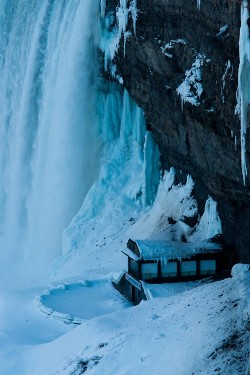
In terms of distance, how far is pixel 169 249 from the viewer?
75.1ft

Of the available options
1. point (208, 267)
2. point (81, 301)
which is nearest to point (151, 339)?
point (208, 267)

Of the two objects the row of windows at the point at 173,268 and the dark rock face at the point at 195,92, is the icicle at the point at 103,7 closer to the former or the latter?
the dark rock face at the point at 195,92

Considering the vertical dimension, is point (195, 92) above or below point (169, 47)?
below

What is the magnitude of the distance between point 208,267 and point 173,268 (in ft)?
3.52

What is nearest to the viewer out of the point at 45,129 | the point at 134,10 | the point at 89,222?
the point at 134,10

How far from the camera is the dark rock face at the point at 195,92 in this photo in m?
19.8

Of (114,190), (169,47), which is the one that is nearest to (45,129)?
(114,190)

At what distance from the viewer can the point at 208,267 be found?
23.2 meters

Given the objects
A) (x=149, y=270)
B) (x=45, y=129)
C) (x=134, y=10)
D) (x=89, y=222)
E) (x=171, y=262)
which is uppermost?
(x=134, y=10)

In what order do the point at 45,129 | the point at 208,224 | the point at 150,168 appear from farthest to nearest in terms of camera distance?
the point at 45,129
the point at 150,168
the point at 208,224

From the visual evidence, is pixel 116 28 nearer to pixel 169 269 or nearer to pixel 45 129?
pixel 45 129

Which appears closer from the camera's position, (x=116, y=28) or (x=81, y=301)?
(x=81, y=301)

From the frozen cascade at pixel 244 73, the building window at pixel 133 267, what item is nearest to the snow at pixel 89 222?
the building window at pixel 133 267

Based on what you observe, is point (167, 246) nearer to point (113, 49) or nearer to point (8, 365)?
point (8, 365)
